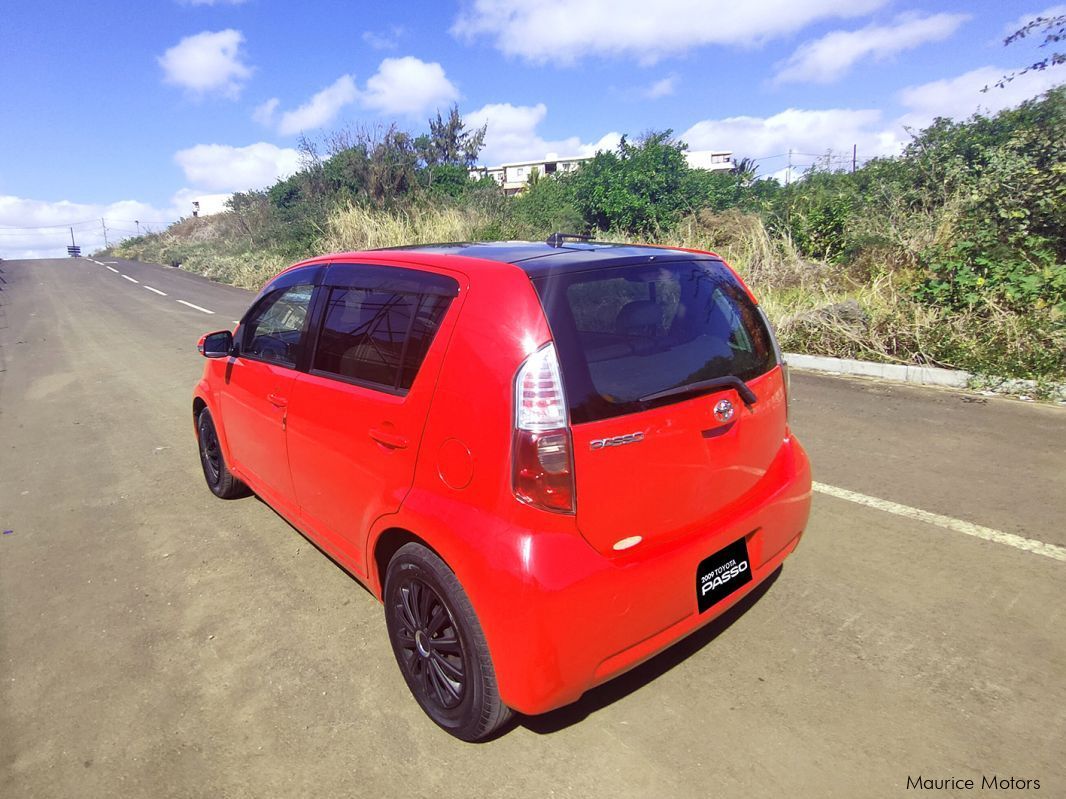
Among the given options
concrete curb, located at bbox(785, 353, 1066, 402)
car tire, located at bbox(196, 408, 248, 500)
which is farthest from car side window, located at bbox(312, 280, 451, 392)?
concrete curb, located at bbox(785, 353, 1066, 402)

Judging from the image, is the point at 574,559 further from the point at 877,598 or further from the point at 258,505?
the point at 258,505

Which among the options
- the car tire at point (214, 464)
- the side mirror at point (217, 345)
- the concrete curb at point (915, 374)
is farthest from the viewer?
the concrete curb at point (915, 374)

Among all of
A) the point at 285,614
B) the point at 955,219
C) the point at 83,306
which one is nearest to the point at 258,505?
the point at 285,614

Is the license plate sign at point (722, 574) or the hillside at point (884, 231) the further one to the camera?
the hillside at point (884, 231)

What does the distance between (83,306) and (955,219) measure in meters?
21.0

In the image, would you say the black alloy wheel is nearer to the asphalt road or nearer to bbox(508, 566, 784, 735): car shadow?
the asphalt road

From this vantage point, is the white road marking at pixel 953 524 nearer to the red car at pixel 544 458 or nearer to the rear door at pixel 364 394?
the red car at pixel 544 458

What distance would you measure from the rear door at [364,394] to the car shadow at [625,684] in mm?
971

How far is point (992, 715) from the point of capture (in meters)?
2.34

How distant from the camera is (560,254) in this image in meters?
2.52

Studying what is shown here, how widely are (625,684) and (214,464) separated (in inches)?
133

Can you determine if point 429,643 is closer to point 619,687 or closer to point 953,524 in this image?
point 619,687

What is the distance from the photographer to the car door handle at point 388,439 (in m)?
2.43

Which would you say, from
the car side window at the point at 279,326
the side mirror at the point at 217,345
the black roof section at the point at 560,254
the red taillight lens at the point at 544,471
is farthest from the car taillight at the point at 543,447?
the side mirror at the point at 217,345
